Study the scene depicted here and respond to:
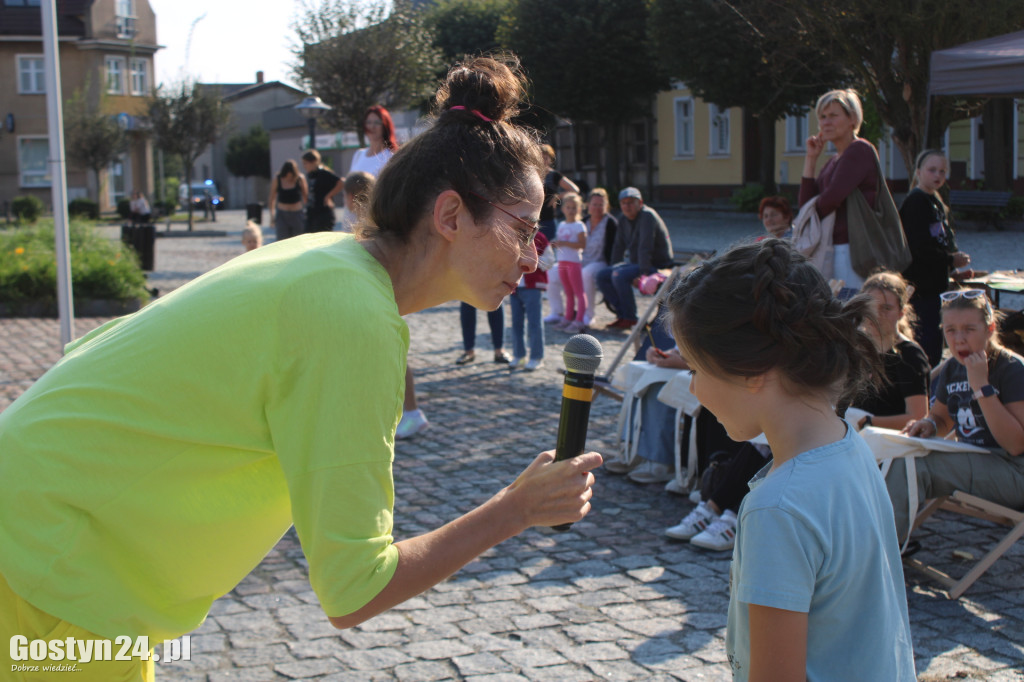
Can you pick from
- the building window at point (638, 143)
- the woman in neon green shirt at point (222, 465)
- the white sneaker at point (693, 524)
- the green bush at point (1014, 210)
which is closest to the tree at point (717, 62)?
the green bush at point (1014, 210)

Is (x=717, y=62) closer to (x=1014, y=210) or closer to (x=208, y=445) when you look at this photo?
(x=1014, y=210)

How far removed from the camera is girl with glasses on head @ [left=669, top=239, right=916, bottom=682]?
1634 millimetres

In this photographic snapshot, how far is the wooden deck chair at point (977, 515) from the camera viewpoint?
424 centimetres

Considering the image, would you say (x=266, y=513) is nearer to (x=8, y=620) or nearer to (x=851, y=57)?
(x=8, y=620)

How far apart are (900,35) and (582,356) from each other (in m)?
12.4

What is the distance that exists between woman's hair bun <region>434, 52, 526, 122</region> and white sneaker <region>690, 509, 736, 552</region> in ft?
10.9

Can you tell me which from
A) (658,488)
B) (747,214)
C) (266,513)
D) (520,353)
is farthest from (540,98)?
(266,513)

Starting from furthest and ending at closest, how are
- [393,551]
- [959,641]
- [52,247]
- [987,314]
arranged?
1. [52,247]
2. [987,314]
3. [959,641]
4. [393,551]

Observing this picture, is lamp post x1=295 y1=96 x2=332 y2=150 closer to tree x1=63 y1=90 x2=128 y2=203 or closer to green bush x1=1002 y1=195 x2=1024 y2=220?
green bush x1=1002 y1=195 x2=1024 y2=220

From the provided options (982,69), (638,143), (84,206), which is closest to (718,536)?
(982,69)

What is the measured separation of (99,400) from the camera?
159cm

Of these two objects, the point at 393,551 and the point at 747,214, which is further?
the point at 747,214

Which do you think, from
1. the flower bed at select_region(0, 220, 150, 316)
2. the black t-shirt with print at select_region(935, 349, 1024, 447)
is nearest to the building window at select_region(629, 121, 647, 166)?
the flower bed at select_region(0, 220, 150, 316)

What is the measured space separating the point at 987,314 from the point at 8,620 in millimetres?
4156
